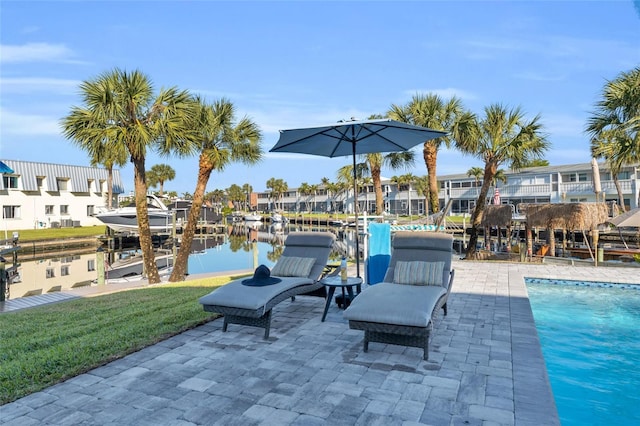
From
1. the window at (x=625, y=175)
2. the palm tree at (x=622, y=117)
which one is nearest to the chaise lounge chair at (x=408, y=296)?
the palm tree at (x=622, y=117)

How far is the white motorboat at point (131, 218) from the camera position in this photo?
102ft

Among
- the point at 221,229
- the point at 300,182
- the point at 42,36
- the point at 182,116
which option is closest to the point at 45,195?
the point at 221,229

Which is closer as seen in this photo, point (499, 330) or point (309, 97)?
point (499, 330)

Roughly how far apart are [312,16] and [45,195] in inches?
1285

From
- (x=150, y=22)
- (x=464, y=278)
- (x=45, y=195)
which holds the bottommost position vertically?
(x=464, y=278)

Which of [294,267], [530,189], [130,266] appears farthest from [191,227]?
[530,189]

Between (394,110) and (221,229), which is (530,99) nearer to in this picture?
(394,110)

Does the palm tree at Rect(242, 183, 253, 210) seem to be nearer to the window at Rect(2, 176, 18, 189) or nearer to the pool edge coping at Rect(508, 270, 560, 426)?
the window at Rect(2, 176, 18, 189)

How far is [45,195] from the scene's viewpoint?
3531 centimetres

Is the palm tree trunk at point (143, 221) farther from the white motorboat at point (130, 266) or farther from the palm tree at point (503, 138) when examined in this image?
the palm tree at point (503, 138)

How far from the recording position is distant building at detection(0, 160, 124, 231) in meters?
32.7

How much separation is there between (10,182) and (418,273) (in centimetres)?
3827

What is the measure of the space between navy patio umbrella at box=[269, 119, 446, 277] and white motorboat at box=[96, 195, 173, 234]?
2585cm

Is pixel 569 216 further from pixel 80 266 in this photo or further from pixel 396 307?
pixel 80 266
